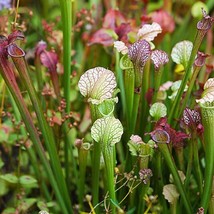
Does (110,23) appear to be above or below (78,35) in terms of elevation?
above

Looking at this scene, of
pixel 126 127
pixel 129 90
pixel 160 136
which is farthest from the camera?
pixel 126 127

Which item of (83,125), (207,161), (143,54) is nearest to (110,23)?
(83,125)

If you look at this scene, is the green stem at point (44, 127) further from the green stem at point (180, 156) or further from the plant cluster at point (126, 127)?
the green stem at point (180, 156)

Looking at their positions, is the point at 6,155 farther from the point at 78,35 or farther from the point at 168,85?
the point at 168,85

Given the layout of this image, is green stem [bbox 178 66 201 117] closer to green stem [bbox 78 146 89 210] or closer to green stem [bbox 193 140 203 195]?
green stem [bbox 193 140 203 195]

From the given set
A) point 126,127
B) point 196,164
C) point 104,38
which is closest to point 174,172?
point 196,164

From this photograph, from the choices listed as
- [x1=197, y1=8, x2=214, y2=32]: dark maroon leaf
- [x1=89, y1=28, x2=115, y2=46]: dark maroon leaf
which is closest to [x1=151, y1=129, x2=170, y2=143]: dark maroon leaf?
[x1=197, y1=8, x2=214, y2=32]: dark maroon leaf

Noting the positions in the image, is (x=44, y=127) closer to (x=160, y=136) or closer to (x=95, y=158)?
(x=95, y=158)

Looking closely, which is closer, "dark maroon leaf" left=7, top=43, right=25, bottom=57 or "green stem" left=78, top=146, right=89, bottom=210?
"dark maroon leaf" left=7, top=43, right=25, bottom=57
